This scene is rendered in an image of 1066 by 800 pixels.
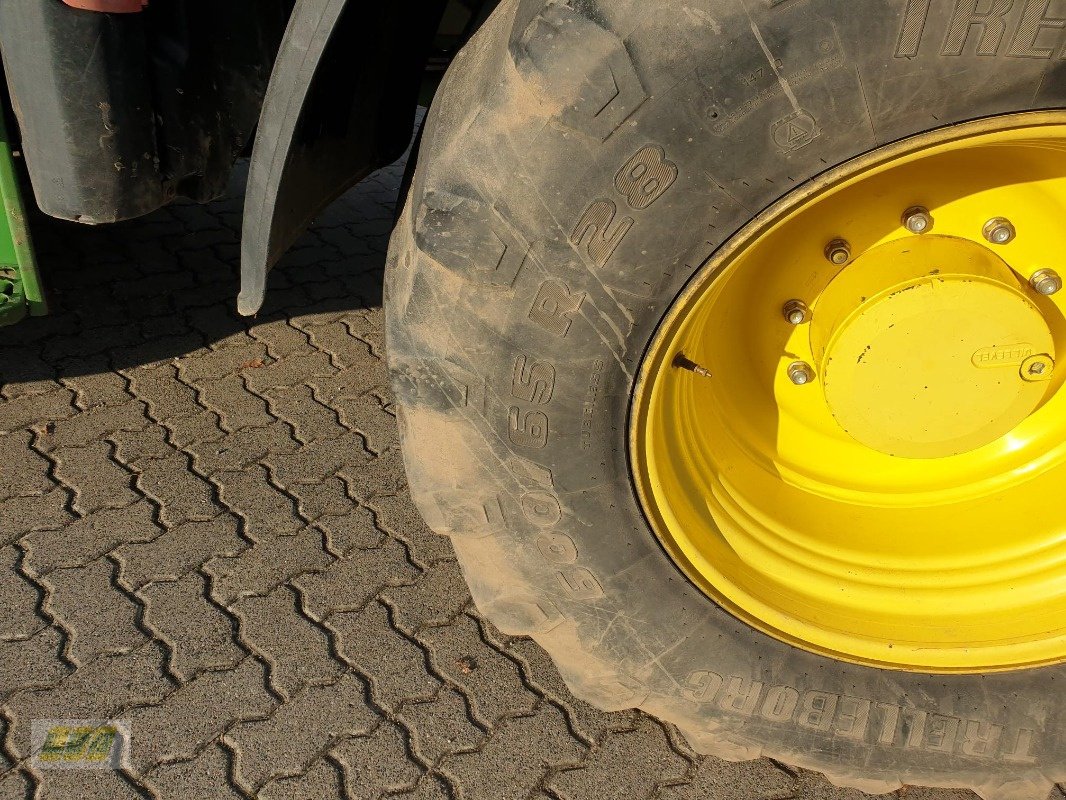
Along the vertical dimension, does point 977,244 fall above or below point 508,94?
below

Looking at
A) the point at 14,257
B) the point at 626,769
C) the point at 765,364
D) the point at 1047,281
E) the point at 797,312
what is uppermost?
the point at 1047,281

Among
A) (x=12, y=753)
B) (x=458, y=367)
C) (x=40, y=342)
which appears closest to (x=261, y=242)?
(x=458, y=367)

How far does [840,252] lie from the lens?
60.5 inches

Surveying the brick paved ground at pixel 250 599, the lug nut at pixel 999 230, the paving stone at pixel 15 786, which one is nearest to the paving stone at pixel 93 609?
the brick paved ground at pixel 250 599

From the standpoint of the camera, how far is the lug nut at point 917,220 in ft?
4.89

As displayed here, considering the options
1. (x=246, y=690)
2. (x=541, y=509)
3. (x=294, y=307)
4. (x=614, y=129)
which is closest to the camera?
(x=614, y=129)

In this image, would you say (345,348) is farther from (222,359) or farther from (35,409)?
(35,409)

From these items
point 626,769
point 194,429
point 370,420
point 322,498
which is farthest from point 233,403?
point 626,769

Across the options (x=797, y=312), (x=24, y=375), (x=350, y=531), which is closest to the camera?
(x=797, y=312)

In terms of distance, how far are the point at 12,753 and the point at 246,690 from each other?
1.37ft

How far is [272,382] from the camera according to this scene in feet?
9.30

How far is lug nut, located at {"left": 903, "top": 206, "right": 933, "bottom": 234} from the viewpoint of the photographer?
149cm

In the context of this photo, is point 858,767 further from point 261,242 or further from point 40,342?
point 40,342

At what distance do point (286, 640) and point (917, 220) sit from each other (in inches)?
58.5
